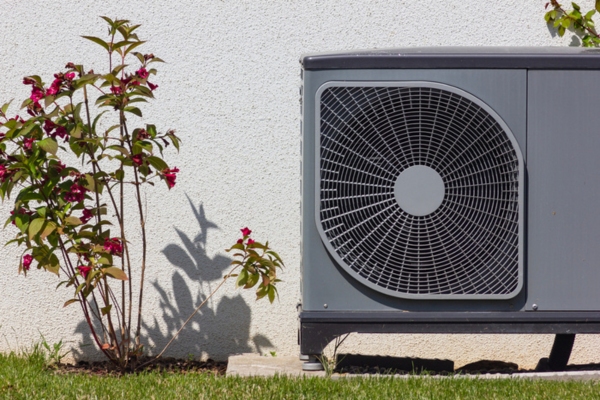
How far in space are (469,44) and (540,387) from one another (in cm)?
183

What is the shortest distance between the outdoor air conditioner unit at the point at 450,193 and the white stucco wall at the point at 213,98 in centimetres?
111

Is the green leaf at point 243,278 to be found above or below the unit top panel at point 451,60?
below

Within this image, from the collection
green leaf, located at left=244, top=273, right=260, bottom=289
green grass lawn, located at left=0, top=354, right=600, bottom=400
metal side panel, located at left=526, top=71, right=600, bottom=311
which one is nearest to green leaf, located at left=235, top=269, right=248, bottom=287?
green leaf, located at left=244, top=273, right=260, bottom=289

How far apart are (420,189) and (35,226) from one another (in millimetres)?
1539

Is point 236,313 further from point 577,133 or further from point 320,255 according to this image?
point 577,133

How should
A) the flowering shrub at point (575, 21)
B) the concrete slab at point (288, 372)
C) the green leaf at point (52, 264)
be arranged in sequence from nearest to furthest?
the concrete slab at point (288, 372), the green leaf at point (52, 264), the flowering shrub at point (575, 21)

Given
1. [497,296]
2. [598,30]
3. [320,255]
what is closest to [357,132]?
[320,255]

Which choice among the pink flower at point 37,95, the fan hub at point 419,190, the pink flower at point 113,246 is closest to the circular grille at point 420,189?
the fan hub at point 419,190

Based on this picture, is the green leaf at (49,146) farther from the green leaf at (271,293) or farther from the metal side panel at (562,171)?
the metal side panel at (562,171)

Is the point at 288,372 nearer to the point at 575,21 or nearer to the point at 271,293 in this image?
the point at 271,293

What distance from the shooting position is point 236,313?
12.5 feet

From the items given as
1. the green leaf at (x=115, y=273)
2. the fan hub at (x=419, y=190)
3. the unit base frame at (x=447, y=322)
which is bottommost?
the unit base frame at (x=447, y=322)

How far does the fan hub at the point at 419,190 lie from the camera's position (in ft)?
8.62

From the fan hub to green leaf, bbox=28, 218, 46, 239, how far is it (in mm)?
1441
